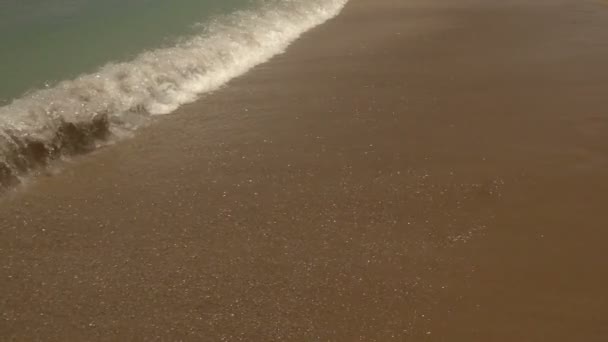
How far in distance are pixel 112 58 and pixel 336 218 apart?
3383mm

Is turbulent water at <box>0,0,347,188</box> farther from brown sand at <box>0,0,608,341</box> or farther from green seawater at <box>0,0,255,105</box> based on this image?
brown sand at <box>0,0,608,341</box>

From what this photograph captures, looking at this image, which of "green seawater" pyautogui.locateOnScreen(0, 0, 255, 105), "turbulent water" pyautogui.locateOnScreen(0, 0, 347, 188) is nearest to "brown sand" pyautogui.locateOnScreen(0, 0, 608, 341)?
"turbulent water" pyautogui.locateOnScreen(0, 0, 347, 188)

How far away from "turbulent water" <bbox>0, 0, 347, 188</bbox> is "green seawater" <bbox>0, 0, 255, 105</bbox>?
10mm

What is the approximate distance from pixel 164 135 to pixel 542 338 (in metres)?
3.20

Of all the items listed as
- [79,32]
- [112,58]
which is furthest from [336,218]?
[79,32]

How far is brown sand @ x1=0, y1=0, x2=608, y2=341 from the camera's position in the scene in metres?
3.25

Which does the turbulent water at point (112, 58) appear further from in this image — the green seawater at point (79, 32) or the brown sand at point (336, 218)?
the brown sand at point (336, 218)

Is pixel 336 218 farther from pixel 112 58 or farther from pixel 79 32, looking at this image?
pixel 79 32

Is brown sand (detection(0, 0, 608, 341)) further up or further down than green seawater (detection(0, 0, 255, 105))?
further down

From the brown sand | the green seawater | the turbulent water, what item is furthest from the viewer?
→ the green seawater

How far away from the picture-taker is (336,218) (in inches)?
157

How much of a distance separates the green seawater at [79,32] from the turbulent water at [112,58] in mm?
10

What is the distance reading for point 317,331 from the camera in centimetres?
316

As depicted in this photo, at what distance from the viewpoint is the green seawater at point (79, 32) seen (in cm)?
573
